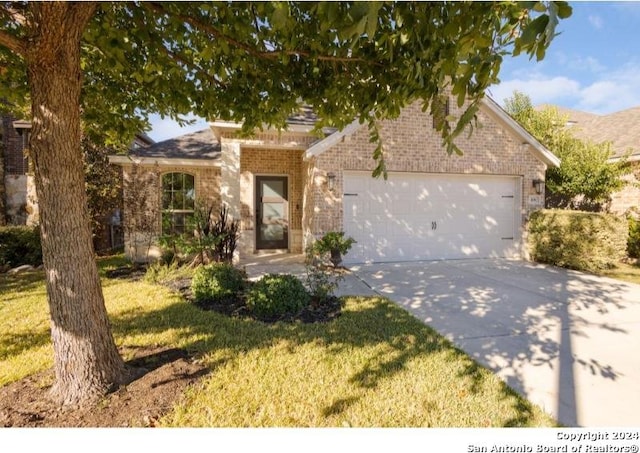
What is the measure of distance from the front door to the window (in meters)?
2.11

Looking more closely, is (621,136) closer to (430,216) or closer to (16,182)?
(430,216)

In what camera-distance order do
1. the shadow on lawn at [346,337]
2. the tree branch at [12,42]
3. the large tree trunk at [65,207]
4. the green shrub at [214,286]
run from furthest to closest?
the green shrub at [214,286]
the shadow on lawn at [346,337]
the large tree trunk at [65,207]
the tree branch at [12,42]

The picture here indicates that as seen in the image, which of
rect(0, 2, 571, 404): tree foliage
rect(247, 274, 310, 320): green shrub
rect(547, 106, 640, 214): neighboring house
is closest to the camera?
rect(0, 2, 571, 404): tree foliage

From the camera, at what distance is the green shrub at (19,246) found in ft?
30.5

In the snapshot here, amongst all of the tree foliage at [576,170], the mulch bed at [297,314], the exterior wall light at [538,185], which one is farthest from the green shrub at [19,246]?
the tree foliage at [576,170]

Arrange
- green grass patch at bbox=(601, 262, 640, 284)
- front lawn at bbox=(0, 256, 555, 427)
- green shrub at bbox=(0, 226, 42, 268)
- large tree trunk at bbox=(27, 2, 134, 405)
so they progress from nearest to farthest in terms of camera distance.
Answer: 1. large tree trunk at bbox=(27, 2, 134, 405)
2. front lawn at bbox=(0, 256, 555, 427)
3. green grass patch at bbox=(601, 262, 640, 284)
4. green shrub at bbox=(0, 226, 42, 268)

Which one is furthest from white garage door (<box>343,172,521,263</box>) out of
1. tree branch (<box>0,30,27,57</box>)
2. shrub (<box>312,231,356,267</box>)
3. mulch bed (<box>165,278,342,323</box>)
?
tree branch (<box>0,30,27,57</box>)

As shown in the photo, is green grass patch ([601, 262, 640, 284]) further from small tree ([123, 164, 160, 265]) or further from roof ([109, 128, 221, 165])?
small tree ([123, 164, 160, 265])

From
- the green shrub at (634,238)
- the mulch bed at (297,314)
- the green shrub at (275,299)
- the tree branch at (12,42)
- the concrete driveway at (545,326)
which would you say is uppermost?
the tree branch at (12,42)

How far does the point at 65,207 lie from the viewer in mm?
2670

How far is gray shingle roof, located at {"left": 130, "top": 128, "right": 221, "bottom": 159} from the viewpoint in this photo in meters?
10.1

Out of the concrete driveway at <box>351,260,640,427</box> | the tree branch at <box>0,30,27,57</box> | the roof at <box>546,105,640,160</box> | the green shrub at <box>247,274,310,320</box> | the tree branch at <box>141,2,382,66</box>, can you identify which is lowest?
the concrete driveway at <box>351,260,640,427</box>

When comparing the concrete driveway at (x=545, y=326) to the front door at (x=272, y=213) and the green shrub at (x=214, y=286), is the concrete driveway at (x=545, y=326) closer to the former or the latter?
the green shrub at (x=214, y=286)

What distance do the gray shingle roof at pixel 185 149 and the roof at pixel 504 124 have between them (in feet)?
11.6
